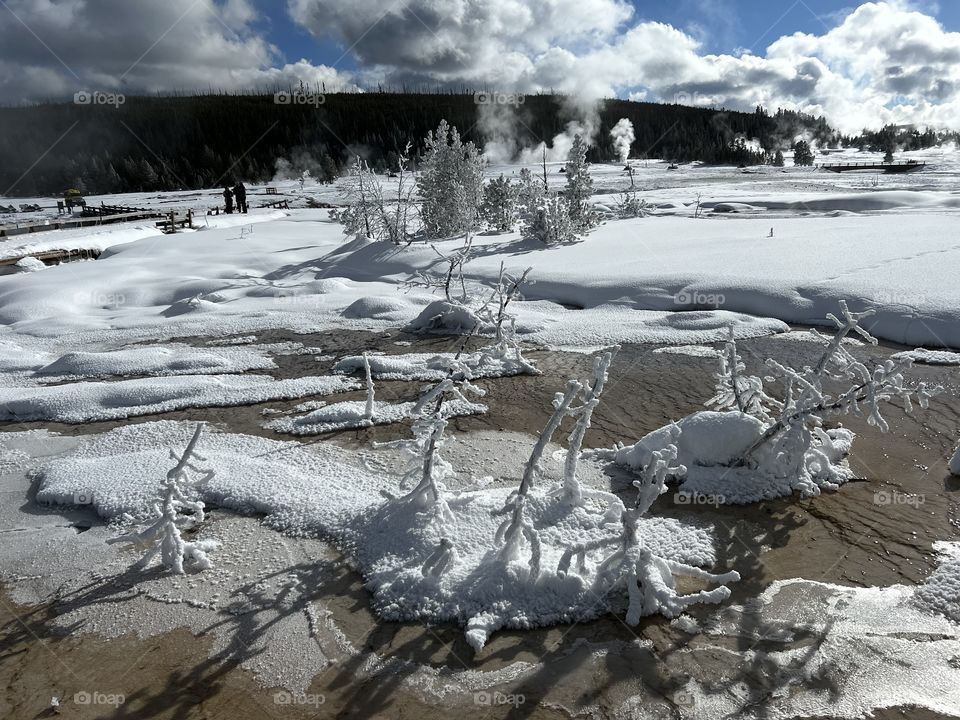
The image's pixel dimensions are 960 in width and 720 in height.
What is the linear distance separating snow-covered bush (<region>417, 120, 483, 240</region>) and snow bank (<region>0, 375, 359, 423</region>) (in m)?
11.1

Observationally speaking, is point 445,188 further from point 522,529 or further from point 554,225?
point 522,529

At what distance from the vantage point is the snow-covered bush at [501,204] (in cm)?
1892

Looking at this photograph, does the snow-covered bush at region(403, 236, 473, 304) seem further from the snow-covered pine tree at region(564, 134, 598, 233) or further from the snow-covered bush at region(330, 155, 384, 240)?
the snow-covered bush at region(330, 155, 384, 240)

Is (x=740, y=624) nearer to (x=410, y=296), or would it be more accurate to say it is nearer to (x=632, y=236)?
(x=410, y=296)

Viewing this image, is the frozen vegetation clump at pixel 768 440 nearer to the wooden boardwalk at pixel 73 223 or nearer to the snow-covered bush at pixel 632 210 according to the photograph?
the snow-covered bush at pixel 632 210

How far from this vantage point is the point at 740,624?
358cm

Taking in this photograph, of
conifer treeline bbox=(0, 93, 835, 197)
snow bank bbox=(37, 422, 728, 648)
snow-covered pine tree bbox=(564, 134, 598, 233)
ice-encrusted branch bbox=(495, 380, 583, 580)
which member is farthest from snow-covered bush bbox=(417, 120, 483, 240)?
conifer treeline bbox=(0, 93, 835, 197)

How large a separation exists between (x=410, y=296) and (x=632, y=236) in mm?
6849

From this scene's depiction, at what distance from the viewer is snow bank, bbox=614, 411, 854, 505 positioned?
494 centimetres

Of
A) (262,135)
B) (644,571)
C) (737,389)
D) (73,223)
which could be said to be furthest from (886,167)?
(262,135)

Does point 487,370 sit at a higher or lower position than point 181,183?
lower

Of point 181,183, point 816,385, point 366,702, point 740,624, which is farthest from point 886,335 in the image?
point 181,183

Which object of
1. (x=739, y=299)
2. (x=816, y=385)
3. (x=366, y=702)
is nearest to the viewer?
(x=366, y=702)

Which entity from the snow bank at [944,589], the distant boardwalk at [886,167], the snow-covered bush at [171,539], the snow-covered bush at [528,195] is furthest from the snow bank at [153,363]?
the distant boardwalk at [886,167]
